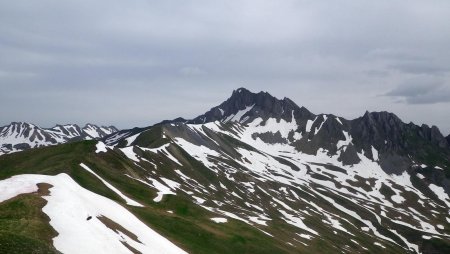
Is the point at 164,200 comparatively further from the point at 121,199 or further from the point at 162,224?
the point at 162,224

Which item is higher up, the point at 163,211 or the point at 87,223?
the point at 87,223

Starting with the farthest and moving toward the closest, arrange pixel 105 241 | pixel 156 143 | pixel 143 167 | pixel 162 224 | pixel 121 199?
pixel 156 143 → pixel 143 167 → pixel 121 199 → pixel 162 224 → pixel 105 241

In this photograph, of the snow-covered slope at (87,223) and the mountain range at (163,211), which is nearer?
the snow-covered slope at (87,223)

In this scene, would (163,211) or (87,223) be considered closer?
(87,223)

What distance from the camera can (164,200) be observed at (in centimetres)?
8856

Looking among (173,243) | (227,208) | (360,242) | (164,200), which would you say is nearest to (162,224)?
(173,243)

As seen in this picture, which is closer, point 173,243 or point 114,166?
point 173,243

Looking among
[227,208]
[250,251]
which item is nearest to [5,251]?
[250,251]

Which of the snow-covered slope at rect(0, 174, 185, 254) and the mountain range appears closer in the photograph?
the snow-covered slope at rect(0, 174, 185, 254)

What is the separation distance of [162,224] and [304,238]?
48.4m

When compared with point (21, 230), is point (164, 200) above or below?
below

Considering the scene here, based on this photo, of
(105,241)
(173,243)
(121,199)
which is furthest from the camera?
(121,199)

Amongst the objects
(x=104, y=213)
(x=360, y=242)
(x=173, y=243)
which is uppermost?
(x=104, y=213)

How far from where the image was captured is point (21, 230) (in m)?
34.5
